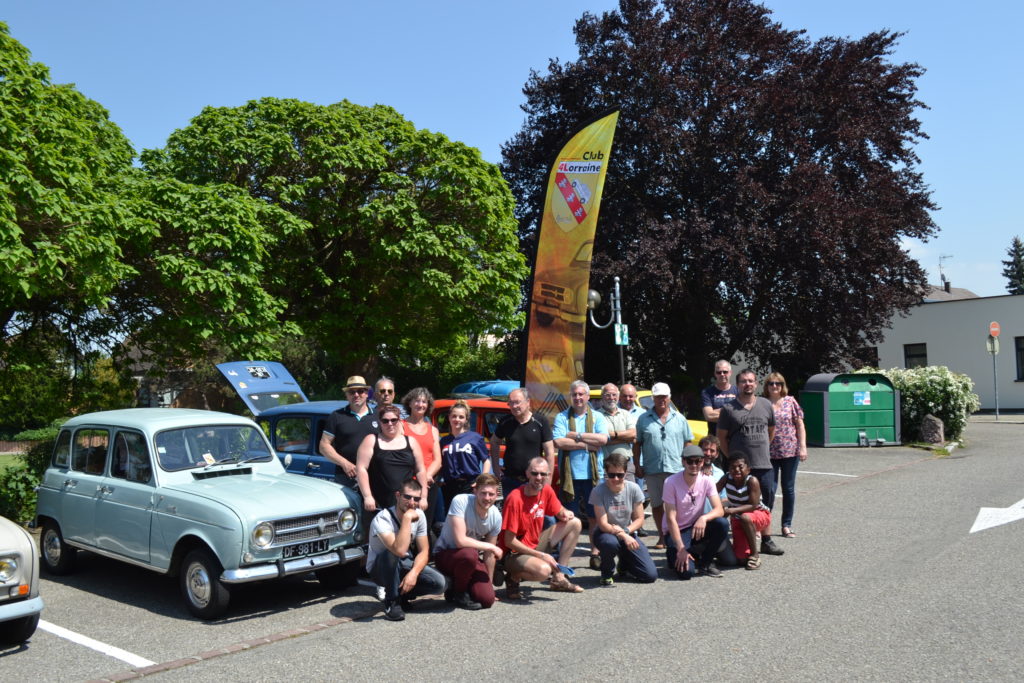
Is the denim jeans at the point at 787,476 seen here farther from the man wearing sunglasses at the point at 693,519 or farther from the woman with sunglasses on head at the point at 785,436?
the man wearing sunglasses at the point at 693,519

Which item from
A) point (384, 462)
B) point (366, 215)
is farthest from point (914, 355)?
→ point (384, 462)

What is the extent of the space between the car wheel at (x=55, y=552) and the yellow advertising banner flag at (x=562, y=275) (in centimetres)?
520

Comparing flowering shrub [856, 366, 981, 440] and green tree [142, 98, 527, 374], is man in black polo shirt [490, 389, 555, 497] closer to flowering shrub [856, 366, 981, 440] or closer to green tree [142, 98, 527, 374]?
flowering shrub [856, 366, 981, 440]

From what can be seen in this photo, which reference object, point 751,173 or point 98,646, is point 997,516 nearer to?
point 98,646

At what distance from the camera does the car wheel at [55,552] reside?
8336 mm

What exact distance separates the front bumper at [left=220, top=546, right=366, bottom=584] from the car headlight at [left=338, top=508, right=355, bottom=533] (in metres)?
0.18

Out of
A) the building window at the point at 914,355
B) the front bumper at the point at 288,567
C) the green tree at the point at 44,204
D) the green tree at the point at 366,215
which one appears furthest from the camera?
the building window at the point at 914,355

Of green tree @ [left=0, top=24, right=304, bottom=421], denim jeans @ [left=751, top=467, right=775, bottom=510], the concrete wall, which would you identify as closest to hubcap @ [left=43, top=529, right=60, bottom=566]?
green tree @ [left=0, top=24, right=304, bottom=421]

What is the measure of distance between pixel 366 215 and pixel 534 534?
16520 millimetres

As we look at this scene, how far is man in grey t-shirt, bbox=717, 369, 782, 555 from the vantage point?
8844 millimetres

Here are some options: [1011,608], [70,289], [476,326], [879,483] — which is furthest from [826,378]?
[70,289]

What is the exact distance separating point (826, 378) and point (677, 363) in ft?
32.3

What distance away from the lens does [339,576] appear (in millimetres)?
7820

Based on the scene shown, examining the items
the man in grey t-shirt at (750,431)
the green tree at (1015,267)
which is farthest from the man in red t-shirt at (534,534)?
the green tree at (1015,267)
